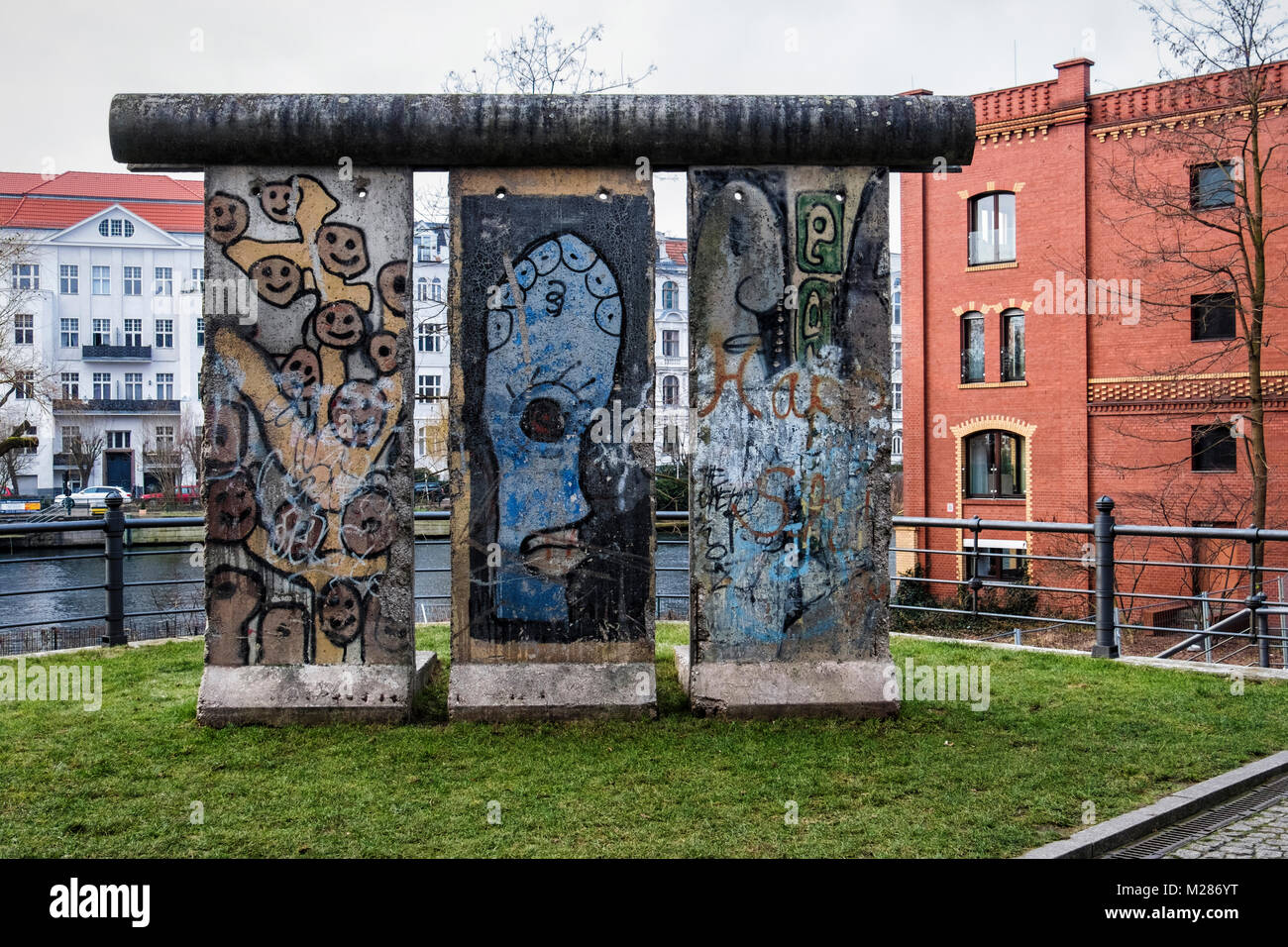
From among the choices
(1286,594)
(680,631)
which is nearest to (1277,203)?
(1286,594)

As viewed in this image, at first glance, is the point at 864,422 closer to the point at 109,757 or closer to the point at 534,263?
the point at 534,263

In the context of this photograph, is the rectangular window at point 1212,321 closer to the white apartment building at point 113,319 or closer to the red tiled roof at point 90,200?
the white apartment building at point 113,319

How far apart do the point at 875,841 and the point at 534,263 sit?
4323 millimetres

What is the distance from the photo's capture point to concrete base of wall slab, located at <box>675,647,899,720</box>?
24.6 feet

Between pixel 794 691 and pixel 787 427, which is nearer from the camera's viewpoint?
pixel 794 691

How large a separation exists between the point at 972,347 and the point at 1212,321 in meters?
6.62

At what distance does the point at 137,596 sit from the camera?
95.7ft

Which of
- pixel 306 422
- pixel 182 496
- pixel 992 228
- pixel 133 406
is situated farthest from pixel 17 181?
pixel 306 422

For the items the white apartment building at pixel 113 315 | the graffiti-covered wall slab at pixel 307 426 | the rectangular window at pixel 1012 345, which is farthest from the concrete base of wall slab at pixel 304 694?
the white apartment building at pixel 113 315

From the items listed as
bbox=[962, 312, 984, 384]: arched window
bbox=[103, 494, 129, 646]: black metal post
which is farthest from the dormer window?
bbox=[103, 494, 129, 646]: black metal post

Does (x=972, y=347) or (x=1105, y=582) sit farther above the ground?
(x=972, y=347)

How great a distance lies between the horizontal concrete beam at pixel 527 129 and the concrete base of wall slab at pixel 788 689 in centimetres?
346

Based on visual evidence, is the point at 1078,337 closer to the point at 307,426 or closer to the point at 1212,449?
the point at 1212,449
